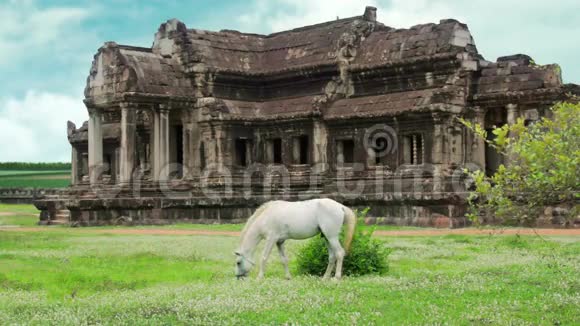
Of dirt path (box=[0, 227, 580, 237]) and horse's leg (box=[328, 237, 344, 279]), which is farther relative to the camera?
dirt path (box=[0, 227, 580, 237])

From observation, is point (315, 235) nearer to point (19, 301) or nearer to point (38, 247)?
point (19, 301)

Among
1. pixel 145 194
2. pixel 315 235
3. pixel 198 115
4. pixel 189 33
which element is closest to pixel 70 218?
pixel 145 194

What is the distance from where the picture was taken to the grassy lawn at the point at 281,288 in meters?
13.8

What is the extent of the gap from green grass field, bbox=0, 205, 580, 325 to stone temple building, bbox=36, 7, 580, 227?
11.5 m

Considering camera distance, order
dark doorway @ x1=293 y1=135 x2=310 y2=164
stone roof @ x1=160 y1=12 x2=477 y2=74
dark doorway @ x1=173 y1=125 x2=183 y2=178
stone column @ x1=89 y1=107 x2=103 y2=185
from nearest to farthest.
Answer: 1. stone roof @ x1=160 y1=12 x2=477 y2=74
2. stone column @ x1=89 y1=107 x2=103 y2=185
3. dark doorway @ x1=293 y1=135 x2=310 y2=164
4. dark doorway @ x1=173 y1=125 x2=183 y2=178

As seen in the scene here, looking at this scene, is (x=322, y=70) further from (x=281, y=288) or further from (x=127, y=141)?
(x=281, y=288)

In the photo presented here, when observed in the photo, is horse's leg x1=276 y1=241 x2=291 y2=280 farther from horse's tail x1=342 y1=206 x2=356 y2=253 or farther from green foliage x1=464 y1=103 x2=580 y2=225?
green foliage x1=464 y1=103 x2=580 y2=225

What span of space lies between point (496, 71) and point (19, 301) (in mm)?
26288

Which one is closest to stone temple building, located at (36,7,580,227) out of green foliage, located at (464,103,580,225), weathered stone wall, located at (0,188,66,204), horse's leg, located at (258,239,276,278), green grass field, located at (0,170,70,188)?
horse's leg, located at (258,239,276,278)

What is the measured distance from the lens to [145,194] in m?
40.9

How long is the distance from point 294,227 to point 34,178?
74.4m

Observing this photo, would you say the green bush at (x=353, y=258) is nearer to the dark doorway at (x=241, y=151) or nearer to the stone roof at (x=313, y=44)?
the stone roof at (x=313, y=44)

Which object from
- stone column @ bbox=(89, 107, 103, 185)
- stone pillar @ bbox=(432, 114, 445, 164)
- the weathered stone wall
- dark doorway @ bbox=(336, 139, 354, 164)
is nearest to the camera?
stone pillar @ bbox=(432, 114, 445, 164)

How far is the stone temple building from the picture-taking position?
122 feet
